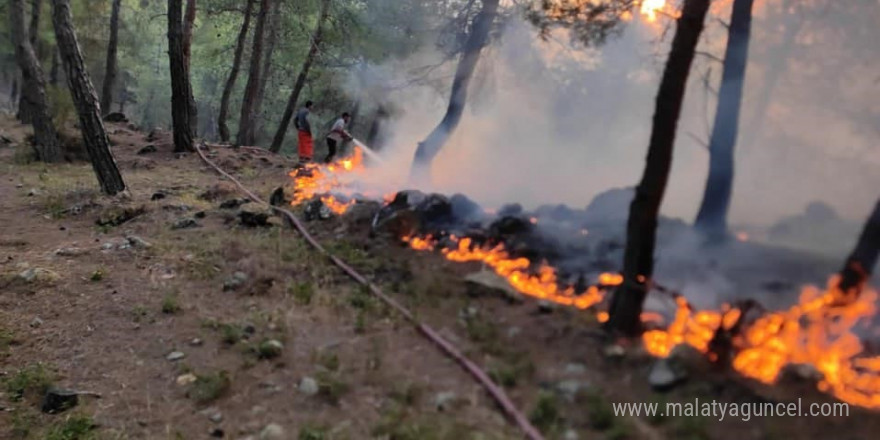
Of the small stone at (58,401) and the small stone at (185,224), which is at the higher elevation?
the small stone at (185,224)

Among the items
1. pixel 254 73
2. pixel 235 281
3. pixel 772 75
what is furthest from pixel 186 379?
pixel 254 73

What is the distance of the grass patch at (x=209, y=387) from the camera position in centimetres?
457

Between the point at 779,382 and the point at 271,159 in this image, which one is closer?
the point at 779,382

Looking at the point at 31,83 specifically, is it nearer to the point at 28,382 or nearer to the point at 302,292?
the point at 28,382

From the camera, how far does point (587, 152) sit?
11609 millimetres

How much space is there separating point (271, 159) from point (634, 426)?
12911mm

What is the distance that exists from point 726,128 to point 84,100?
33.0 feet

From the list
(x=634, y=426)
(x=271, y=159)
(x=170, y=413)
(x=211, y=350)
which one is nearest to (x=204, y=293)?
(x=211, y=350)

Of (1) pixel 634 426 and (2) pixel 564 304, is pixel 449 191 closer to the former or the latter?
(2) pixel 564 304

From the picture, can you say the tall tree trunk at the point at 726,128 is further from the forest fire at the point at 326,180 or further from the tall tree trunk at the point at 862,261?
the forest fire at the point at 326,180

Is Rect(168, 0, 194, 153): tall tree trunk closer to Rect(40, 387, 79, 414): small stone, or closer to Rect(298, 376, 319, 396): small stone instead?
Rect(40, 387, 79, 414): small stone

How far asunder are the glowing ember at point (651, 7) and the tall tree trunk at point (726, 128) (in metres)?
1.03

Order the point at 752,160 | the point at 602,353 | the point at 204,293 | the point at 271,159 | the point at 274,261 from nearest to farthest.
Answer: the point at 602,353 → the point at 204,293 → the point at 274,261 → the point at 752,160 → the point at 271,159

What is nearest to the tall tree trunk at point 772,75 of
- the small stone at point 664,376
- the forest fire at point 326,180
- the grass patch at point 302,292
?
the small stone at point 664,376
